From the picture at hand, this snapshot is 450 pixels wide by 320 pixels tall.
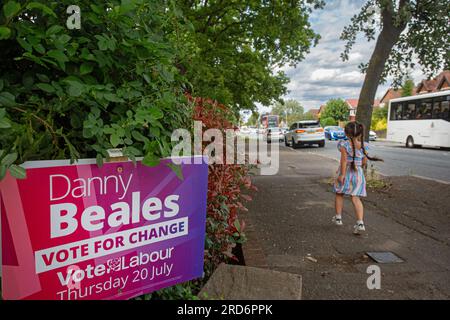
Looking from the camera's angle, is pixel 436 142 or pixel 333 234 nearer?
pixel 333 234

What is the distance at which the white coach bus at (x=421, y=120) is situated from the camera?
22.5m

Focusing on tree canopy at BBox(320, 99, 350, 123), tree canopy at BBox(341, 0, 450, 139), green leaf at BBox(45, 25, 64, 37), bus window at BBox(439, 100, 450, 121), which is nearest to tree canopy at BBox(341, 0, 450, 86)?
tree canopy at BBox(341, 0, 450, 139)

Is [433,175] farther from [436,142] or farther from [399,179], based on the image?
[436,142]

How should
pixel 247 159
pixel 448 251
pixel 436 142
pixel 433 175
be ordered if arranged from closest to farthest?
1. pixel 247 159
2. pixel 448 251
3. pixel 433 175
4. pixel 436 142

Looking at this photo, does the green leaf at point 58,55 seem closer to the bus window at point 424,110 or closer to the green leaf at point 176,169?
the green leaf at point 176,169

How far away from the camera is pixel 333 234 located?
5.29m

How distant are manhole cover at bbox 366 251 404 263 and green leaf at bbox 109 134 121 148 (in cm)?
361

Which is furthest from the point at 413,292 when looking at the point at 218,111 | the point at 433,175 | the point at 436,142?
the point at 436,142

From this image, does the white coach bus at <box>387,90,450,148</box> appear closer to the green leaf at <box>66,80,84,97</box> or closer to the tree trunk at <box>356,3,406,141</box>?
the tree trunk at <box>356,3,406,141</box>

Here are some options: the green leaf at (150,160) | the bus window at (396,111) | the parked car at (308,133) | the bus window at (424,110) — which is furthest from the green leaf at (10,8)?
the bus window at (396,111)

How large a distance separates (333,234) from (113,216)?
4132 millimetres

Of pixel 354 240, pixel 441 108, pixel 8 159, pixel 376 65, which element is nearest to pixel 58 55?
pixel 8 159

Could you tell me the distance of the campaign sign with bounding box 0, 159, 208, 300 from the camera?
1.58 meters

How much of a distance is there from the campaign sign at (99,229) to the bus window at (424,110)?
25446mm
